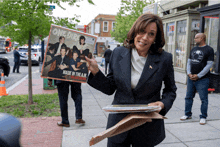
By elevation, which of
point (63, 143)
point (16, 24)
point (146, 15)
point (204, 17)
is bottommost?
point (63, 143)

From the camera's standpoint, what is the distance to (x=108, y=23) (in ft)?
159

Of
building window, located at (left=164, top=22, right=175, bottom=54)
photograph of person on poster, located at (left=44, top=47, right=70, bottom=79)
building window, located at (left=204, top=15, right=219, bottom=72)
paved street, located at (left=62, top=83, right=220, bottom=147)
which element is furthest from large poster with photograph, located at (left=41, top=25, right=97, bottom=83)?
building window, located at (left=164, top=22, right=175, bottom=54)

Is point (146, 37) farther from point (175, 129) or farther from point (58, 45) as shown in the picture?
point (175, 129)

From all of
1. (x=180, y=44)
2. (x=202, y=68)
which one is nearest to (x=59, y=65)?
(x=202, y=68)

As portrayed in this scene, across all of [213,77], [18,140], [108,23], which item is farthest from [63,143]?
[108,23]

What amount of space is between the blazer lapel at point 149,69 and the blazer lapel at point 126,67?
3.7 inches

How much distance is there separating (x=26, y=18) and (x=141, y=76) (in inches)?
210

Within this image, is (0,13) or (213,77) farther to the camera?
(213,77)

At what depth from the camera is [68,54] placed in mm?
4234

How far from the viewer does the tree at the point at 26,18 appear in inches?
241

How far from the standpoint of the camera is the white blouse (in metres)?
1.97

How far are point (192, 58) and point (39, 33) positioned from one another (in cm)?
440

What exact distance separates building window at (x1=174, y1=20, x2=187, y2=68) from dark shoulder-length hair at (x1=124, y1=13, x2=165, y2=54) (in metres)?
9.68

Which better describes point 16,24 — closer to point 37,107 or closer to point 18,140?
point 37,107
